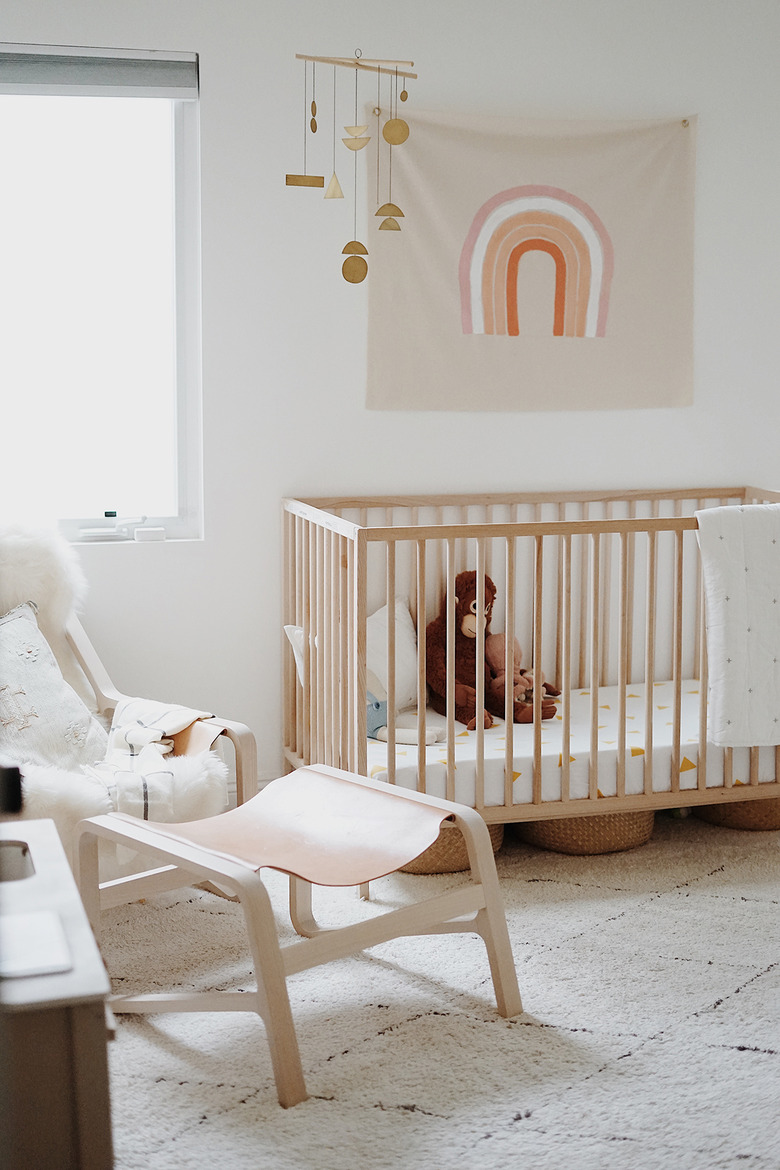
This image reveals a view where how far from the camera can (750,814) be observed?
9.49 ft

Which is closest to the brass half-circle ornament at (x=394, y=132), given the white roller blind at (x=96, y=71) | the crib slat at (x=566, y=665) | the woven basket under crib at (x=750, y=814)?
the white roller blind at (x=96, y=71)

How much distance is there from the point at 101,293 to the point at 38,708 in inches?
44.5

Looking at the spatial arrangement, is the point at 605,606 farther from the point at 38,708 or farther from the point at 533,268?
the point at 38,708

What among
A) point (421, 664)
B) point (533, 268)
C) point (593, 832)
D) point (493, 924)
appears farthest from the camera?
point (533, 268)

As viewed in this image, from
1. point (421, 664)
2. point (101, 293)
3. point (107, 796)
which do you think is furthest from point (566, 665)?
point (101, 293)

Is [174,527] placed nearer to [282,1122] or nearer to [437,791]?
[437,791]

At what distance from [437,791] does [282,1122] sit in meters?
0.97

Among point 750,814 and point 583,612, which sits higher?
point 583,612

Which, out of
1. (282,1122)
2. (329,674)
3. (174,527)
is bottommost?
(282,1122)

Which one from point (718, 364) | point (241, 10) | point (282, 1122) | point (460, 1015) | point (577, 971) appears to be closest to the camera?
point (282, 1122)

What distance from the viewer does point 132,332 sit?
117 inches

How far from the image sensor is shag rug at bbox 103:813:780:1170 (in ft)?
5.32

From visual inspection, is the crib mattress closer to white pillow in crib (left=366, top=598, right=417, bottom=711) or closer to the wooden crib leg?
white pillow in crib (left=366, top=598, right=417, bottom=711)

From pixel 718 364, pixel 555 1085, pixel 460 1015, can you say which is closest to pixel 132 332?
pixel 718 364
